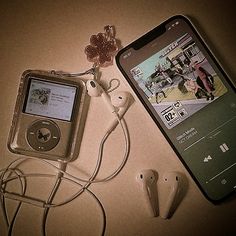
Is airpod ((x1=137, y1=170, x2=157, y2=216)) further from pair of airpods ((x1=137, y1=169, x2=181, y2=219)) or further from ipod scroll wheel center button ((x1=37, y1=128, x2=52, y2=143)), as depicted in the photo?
ipod scroll wheel center button ((x1=37, y1=128, x2=52, y2=143))

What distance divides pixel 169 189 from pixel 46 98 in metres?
0.35

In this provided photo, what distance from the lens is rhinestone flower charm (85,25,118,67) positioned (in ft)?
2.25

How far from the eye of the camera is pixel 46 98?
695 mm

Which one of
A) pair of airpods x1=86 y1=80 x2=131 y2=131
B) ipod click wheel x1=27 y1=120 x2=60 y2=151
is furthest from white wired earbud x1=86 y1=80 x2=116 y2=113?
ipod click wheel x1=27 y1=120 x2=60 y2=151

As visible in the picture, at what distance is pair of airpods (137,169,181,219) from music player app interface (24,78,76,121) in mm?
245

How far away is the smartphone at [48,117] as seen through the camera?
676 millimetres

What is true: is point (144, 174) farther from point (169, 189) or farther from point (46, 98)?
point (46, 98)

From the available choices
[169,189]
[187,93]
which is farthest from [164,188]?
[187,93]

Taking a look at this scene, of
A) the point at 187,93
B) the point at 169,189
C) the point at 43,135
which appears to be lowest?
the point at 169,189

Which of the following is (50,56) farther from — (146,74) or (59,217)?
(59,217)

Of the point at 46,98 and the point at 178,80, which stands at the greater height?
the point at 46,98

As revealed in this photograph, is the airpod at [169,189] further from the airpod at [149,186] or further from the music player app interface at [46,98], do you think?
the music player app interface at [46,98]

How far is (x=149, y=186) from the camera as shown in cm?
64

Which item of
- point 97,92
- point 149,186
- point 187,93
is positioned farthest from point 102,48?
point 149,186
